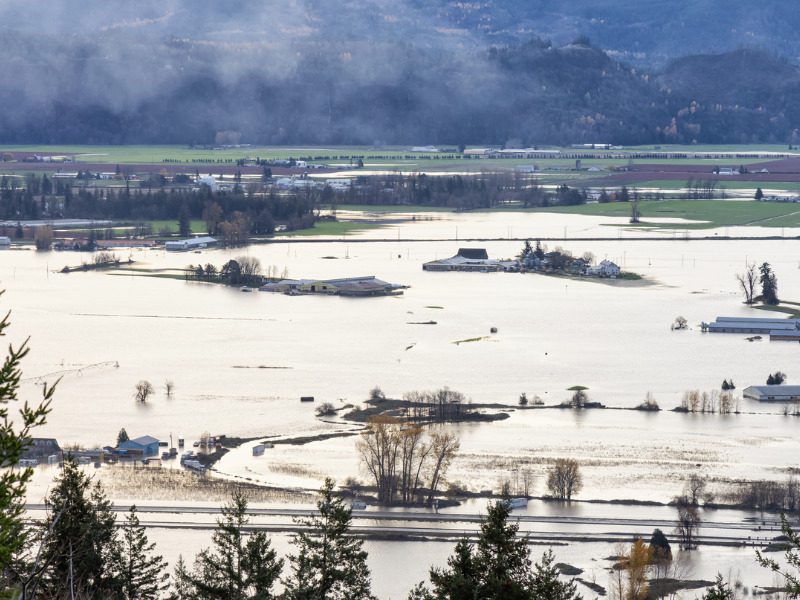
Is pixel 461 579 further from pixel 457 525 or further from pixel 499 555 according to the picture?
pixel 457 525

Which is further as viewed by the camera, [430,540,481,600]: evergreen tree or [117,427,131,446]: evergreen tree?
[117,427,131,446]: evergreen tree

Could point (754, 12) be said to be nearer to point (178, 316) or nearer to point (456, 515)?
point (178, 316)

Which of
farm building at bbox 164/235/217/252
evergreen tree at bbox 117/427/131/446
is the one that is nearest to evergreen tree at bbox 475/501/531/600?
evergreen tree at bbox 117/427/131/446

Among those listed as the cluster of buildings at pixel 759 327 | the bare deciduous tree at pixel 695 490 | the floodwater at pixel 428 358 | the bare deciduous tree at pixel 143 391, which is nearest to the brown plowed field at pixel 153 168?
the floodwater at pixel 428 358

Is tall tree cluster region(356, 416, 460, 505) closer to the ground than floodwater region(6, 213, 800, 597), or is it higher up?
closer to the ground

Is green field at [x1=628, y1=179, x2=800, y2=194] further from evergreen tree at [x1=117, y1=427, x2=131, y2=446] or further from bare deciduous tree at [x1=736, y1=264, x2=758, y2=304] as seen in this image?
evergreen tree at [x1=117, y1=427, x2=131, y2=446]

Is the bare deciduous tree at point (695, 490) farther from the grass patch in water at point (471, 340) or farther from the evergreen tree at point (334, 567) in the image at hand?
the grass patch in water at point (471, 340)

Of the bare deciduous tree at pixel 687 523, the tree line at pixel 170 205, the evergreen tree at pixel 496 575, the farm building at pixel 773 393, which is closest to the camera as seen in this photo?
the evergreen tree at pixel 496 575

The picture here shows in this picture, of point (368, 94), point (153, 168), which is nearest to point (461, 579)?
point (153, 168)
